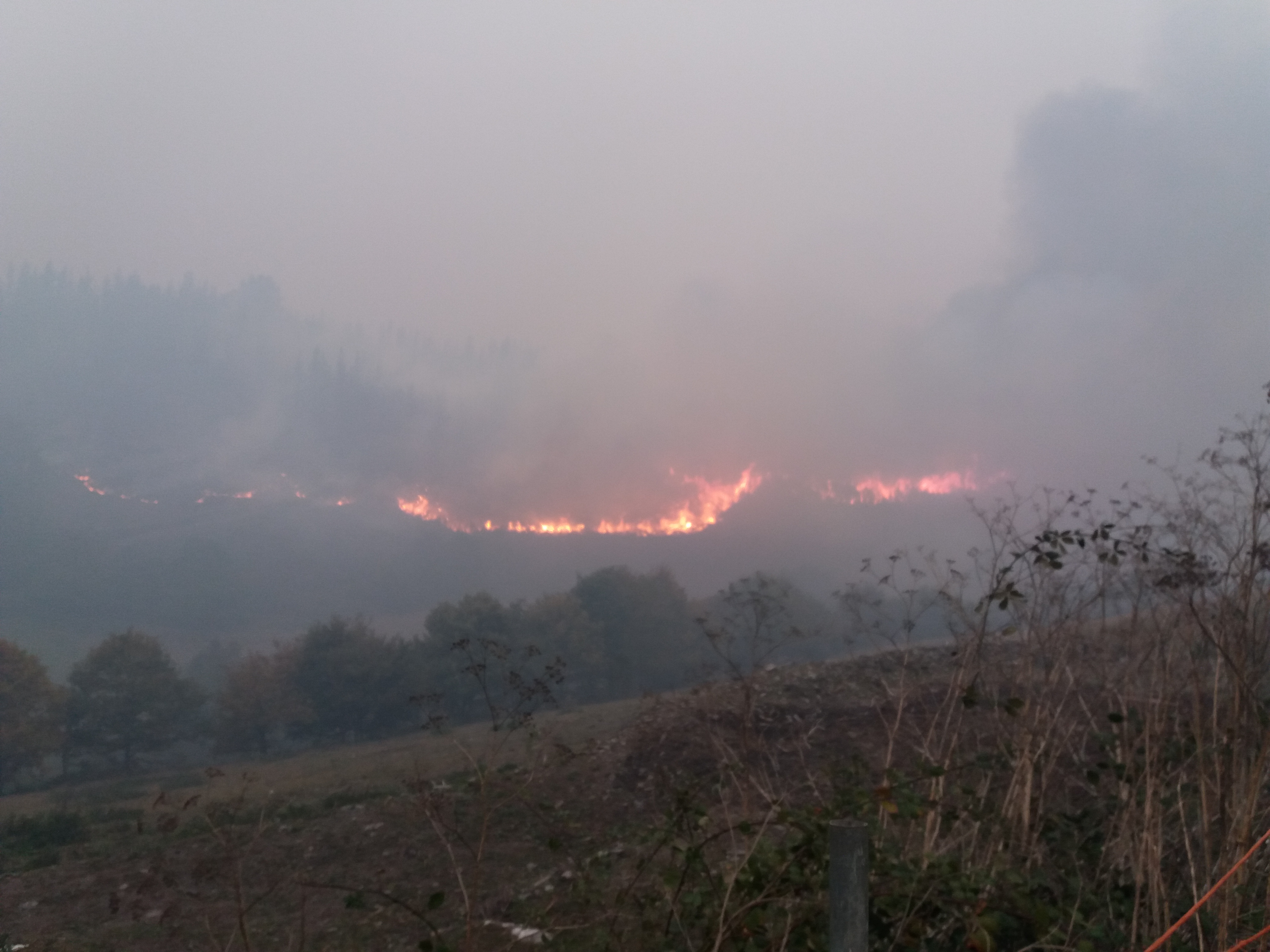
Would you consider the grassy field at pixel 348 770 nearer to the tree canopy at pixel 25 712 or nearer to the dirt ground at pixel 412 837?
the dirt ground at pixel 412 837

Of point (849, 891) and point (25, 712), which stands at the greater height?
point (849, 891)

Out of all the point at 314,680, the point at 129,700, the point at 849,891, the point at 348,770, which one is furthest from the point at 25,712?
the point at 849,891

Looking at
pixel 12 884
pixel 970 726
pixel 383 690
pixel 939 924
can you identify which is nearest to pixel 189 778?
pixel 383 690

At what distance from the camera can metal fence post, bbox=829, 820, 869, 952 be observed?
6.75 ft

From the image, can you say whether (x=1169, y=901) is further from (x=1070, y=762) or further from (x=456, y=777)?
(x=456, y=777)

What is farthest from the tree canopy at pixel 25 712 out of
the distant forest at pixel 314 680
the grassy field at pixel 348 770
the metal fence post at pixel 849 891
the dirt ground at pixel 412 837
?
the metal fence post at pixel 849 891

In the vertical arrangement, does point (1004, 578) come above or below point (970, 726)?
above

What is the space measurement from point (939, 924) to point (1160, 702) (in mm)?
1516

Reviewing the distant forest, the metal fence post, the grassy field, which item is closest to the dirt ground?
the grassy field

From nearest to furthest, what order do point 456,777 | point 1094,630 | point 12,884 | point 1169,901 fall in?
point 1169,901, point 1094,630, point 12,884, point 456,777

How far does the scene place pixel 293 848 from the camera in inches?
360

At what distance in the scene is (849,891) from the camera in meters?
2.06

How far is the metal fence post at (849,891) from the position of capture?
6.75 feet

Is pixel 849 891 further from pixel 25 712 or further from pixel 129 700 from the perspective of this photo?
pixel 129 700
